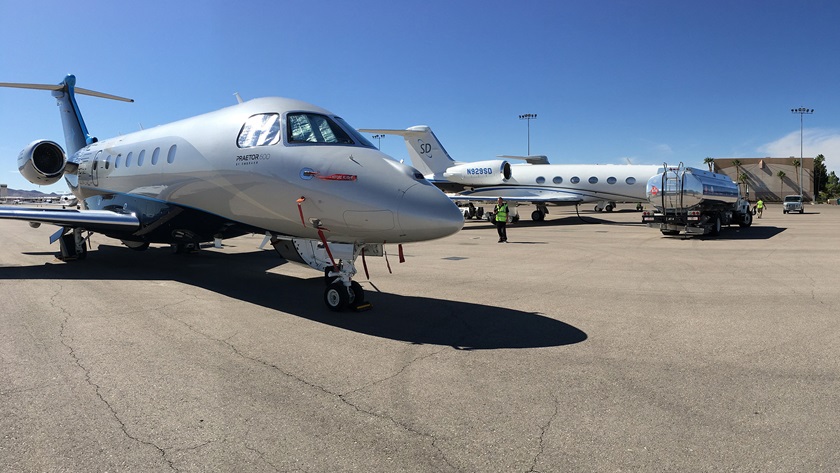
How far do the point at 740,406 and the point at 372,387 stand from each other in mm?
2746

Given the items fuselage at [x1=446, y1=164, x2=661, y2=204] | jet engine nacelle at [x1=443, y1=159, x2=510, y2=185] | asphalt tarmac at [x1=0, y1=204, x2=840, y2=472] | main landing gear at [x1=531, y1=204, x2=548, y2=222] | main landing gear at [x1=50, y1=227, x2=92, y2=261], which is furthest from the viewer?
main landing gear at [x1=531, y1=204, x2=548, y2=222]

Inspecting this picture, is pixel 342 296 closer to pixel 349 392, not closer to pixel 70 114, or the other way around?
pixel 349 392

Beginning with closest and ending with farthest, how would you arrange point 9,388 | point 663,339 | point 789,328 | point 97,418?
point 97,418 < point 9,388 < point 663,339 < point 789,328

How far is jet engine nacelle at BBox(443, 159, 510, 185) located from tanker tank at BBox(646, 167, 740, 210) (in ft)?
32.4

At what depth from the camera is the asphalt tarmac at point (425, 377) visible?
3090mm

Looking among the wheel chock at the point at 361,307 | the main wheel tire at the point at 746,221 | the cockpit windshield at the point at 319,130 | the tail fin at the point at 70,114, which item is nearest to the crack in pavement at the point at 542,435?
the wheel chock at the point at 361,307

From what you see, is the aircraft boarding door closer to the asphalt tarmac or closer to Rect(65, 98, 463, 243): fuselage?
Rect(65, 98, 463, 243): fuselage

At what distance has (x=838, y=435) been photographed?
3260mm

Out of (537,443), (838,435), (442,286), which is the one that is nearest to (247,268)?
(442,286)

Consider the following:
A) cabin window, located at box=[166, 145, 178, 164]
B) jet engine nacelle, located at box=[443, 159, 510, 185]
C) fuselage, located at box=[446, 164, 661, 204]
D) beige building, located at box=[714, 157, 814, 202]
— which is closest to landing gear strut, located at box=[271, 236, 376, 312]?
cabin window, located at box=[166, 145, 178, 164]

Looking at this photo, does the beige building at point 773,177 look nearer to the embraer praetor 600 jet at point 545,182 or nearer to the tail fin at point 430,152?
the embraer praetor 600 jet at point 545,182

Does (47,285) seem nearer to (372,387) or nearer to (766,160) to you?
(372,387)

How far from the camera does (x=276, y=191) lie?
686 cm

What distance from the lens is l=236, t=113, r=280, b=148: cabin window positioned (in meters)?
7.11
